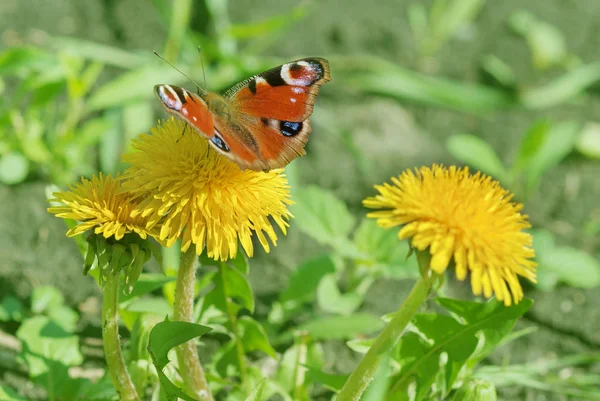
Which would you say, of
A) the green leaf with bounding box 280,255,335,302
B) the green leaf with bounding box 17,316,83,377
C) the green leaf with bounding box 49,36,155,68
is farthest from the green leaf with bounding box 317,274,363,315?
the green leaf with bounding box 49,36,155,68

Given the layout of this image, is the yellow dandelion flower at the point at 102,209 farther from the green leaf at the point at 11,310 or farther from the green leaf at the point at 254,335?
the green leaf at the point at 11,310

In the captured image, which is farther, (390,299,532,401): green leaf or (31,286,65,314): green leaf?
(31,286,65,314): green leaf

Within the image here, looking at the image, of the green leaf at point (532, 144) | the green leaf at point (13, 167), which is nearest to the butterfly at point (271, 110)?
the green leaf at point (13, 167)

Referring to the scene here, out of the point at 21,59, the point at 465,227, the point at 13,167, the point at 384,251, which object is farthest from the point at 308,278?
the point at 21,59

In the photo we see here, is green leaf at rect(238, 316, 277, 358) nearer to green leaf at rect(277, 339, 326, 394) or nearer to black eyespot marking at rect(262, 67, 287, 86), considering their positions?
green leaf at rect(277, 339, 326, 394)

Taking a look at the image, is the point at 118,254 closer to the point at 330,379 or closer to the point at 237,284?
the point at 237,284

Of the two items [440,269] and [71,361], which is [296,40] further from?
[440,269]
